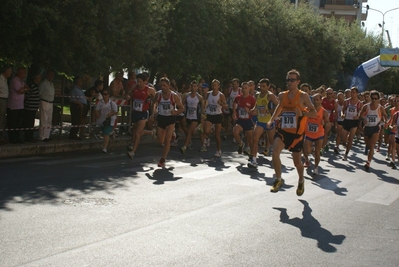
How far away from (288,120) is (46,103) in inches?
305

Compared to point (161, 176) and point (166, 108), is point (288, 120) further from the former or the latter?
point (166, 108)

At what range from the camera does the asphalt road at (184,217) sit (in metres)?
6.63

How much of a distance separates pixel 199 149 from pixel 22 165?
660 cm

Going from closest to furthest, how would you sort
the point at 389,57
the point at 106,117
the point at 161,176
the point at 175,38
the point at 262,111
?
the point at 161,176, the point at 262,111, the point at 106,117, the point at 175,38, the point at 389,57

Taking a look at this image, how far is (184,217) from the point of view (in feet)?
27.9

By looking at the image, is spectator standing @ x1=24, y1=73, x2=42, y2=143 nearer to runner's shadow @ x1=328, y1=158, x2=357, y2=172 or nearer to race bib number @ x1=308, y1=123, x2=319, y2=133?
race bib number @ x1=308, y1=123, x2=319, y2=133

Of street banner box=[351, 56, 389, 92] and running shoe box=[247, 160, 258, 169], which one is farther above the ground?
street banner box=[351, 56, 389, 92]

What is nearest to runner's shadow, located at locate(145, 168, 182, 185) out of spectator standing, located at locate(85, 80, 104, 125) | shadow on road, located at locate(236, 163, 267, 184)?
shadow on road, located at locate(236, 163, 267, 184)

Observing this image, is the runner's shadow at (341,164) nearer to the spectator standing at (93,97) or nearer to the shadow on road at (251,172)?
the shadow on road at (251,172)

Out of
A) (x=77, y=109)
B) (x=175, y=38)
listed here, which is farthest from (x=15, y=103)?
(x=175, y=38)

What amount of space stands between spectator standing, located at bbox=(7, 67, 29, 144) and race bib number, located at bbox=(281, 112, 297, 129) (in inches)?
279

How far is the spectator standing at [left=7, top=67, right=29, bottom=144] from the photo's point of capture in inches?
603

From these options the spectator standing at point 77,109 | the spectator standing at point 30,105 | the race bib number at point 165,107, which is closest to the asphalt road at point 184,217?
the race bib number at point 165,107

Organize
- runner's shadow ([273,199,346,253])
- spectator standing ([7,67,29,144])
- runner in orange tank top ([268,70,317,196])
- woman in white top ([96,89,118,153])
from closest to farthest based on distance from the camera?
runner's shadow ([273,199,346,253]) → runner in orange tank top ([268,70,317,196]) → spectator standing ([7,67,29,144]) → woman in white top ([96,89,118,153])
